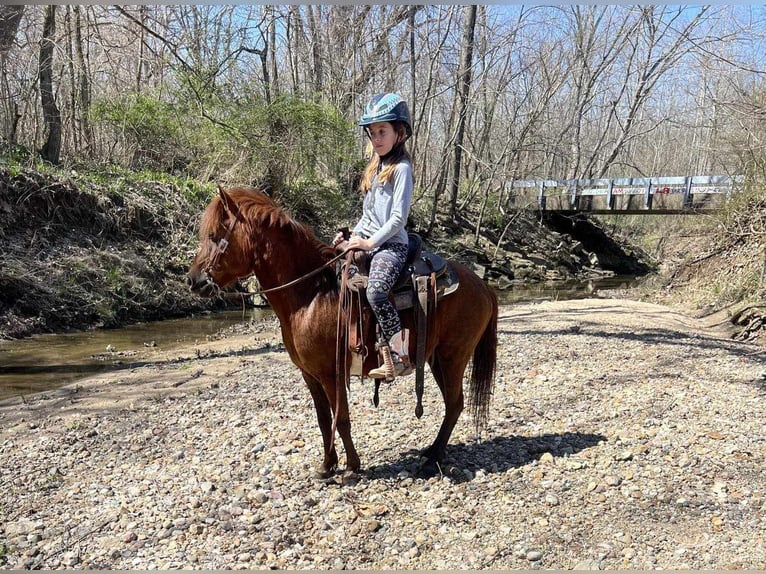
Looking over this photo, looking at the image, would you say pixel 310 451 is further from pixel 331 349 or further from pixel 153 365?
pixel 153 365

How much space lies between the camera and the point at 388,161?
13.1 ft

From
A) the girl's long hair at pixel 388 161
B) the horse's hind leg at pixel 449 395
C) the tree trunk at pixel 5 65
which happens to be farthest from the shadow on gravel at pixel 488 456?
the tree trunk at pixel 5 65

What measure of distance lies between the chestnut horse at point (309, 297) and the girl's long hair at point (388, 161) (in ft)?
2.06

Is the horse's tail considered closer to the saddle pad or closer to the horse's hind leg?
the horse's hind leg

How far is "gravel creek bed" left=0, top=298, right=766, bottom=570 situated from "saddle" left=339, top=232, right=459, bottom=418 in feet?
3.05

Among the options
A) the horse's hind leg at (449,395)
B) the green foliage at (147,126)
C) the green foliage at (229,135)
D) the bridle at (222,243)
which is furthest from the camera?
the green foliage at (147,126)

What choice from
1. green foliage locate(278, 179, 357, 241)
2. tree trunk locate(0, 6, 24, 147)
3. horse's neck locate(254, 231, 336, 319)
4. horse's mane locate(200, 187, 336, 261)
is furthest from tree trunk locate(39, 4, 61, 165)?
horse's neck locate(254, 231, 336, 319)

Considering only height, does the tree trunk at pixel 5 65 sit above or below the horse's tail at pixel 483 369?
above

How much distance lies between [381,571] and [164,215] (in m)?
14.4

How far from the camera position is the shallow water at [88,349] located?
26.5ft

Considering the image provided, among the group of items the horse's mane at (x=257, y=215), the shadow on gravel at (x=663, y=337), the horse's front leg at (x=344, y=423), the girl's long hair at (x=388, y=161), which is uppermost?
the girl's long hair at (x=388, y=161)

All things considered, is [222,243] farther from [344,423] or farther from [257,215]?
[344,423]

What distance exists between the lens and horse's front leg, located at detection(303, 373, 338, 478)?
4.26 m

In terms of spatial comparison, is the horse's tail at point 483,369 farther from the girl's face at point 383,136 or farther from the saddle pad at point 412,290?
the girl's face at point 383,136
